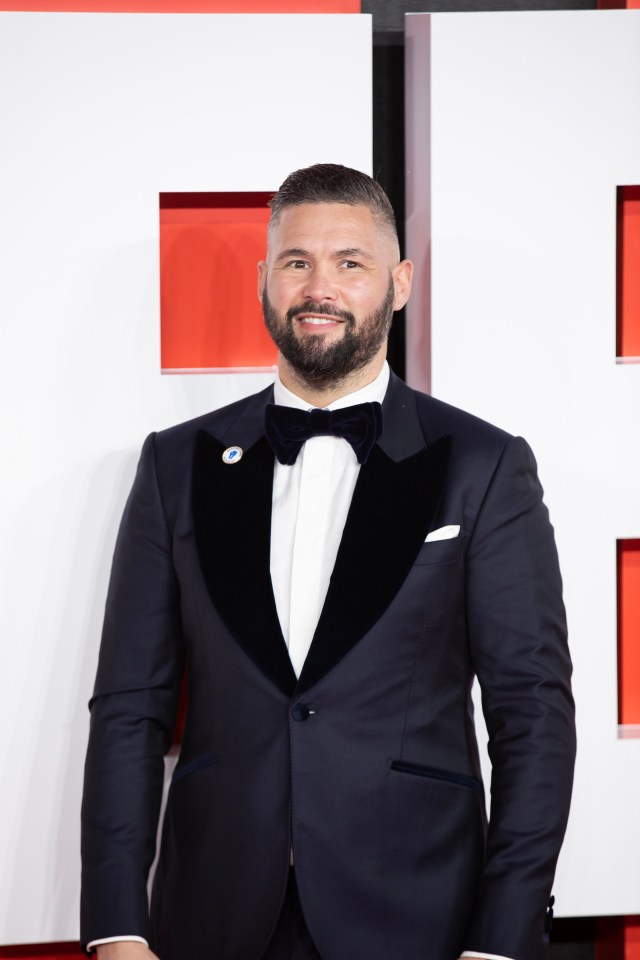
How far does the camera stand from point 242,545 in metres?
1.85

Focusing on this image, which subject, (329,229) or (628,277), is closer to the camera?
(329,229)

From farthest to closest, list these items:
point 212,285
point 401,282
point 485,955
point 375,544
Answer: point 212,285, point 401,282, point 375,544, point 485,955

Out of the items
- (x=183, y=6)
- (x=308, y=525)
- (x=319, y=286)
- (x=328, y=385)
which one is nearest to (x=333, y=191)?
(x=319, y=286)

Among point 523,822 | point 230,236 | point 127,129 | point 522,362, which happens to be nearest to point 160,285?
point 230,236

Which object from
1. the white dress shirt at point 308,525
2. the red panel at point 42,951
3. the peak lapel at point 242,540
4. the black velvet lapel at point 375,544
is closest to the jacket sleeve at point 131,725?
the peak lapel at point 242,540

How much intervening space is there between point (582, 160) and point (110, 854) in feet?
5.62

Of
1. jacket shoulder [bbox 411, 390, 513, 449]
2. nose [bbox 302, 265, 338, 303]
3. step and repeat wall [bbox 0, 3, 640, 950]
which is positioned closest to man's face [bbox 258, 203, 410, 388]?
nose [bbox 302, 265, 338, 303]

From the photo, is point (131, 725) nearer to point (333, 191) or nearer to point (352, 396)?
point (352, 396)

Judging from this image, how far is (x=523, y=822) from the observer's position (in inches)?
68.2

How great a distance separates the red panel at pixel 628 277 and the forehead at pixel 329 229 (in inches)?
31.9

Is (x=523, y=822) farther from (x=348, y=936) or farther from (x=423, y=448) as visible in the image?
(x=423, y=448)

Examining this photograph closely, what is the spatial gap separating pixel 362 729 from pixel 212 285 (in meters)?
1.18

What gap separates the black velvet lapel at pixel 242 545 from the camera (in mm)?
1782

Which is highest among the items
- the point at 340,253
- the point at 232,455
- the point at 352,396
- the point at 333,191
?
the point at 333,191
